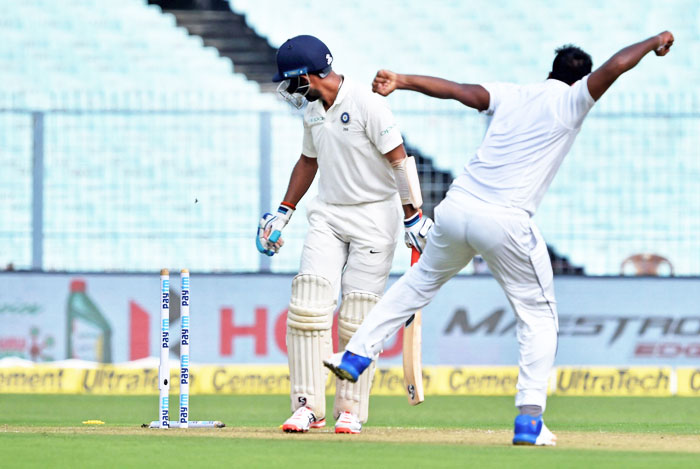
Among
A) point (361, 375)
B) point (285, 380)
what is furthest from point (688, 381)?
point (361, 375)

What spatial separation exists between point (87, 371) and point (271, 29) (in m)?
5.57

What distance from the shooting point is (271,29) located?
15625mm

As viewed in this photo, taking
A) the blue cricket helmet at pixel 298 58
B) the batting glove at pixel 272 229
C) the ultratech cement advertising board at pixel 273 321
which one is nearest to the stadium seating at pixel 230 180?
the ultratech cement advertising board at pixel 273 321

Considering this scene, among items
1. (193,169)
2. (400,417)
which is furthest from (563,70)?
(193,169)

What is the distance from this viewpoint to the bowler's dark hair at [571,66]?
5.49 m

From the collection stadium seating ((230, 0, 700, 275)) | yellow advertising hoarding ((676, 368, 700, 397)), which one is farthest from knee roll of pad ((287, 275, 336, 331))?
yellow advertising hoarding ((676, 368, 700, 397))

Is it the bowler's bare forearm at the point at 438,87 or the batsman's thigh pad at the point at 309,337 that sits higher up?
the bowler's bare forearm at the point at 438,87

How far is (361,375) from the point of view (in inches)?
248

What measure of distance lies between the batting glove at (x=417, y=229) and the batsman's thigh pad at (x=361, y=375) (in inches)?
13.0

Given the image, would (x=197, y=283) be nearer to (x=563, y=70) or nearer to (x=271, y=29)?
(x=271, y=29)

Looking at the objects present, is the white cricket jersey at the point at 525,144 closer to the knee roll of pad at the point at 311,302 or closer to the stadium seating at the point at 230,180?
the knee roll of pad at the point at 311,302

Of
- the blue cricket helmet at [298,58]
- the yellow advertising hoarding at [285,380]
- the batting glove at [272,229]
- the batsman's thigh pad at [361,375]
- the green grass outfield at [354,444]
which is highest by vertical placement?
the blue cricket helmet at [298,58]

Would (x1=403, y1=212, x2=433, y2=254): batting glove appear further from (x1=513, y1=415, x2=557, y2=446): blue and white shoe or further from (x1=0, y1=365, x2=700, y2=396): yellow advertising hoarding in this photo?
(x1=0, y1=365, x2=700, y2=396): yellow advertising hoarding

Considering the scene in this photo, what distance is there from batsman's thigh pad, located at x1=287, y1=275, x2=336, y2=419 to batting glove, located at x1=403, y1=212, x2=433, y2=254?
0.49 meters
